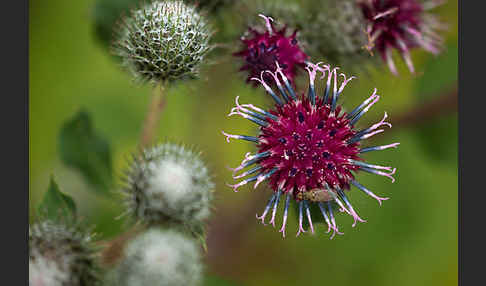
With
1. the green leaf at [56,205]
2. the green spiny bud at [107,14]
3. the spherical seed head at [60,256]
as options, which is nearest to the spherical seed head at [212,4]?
the green spiny bud at [107,14]

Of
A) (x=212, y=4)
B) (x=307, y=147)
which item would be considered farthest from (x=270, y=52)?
(x=212, y=4)

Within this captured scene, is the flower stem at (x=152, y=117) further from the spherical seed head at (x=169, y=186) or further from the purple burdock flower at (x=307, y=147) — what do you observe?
the purple burdock flower at (x=307, y=147)

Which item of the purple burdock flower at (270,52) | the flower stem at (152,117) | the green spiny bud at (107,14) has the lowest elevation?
the flower stem at (152,117)

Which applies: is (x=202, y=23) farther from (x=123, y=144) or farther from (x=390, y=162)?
(x=390, y=162)

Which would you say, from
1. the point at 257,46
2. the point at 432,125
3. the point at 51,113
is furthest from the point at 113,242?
the point at 432,125

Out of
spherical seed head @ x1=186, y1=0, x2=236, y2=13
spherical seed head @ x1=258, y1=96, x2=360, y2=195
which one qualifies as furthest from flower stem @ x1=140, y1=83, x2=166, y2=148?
spherical seed head @ x1=258, y1=96, x2=360, y2=195

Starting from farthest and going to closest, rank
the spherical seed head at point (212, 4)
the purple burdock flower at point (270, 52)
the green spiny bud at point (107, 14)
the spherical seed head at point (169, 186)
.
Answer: the green spiny bud at point (107, 14) < the spherical seed head at point (212, 4) < the purple burdock flower at point (270, 52) < the spherical seed head at point (169, 186)

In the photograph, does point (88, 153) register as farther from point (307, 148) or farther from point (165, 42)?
point (307, 148)
